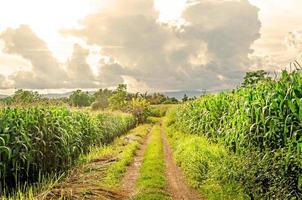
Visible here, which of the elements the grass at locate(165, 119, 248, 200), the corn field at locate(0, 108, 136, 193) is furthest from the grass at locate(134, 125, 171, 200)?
the corn field at locate(0, 108, 136, 193)

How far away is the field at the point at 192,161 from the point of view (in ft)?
29.8

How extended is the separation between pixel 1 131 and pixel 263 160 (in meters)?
7.92

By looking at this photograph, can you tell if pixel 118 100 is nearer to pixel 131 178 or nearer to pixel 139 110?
pixel 139 110

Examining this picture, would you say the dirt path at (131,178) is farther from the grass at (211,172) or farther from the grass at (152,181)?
the grass at (211,172)

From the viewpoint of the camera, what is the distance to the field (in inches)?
357

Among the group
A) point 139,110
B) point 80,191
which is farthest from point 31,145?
point 139,110

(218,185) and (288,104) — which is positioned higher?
(288,104)

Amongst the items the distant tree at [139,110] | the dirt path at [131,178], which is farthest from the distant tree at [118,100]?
the dirt path at [131,178]

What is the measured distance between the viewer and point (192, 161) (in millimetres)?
15039

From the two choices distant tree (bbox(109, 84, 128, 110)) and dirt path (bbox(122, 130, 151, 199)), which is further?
distant tree (bbox(109, 84, 128, 110))

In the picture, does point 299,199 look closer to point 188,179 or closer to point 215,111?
point 188,179

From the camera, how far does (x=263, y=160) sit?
9.37 m

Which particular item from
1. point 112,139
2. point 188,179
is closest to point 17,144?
point 188,179

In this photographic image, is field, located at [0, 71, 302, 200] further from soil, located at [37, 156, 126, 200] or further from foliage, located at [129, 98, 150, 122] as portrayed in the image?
foliage, located at [129, 98, 150, 122]
